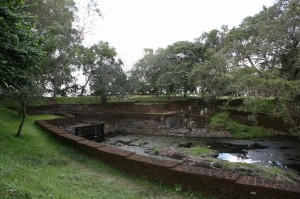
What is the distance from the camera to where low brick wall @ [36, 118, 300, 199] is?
5.10 meters

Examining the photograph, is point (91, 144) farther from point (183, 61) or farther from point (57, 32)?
point (183, 61)

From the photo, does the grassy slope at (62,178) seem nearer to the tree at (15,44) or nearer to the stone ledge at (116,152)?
the stone ledge at (116,152)

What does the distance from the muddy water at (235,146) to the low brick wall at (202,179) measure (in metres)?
6.99

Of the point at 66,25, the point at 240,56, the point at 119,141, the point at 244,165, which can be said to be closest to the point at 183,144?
the point at 119,141

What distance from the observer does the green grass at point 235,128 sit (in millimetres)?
19383

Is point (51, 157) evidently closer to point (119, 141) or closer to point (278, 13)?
point (119, 141)

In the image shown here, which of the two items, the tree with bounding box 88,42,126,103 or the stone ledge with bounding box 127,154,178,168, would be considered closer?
the stone ledge with bounding box 127,154,178,168

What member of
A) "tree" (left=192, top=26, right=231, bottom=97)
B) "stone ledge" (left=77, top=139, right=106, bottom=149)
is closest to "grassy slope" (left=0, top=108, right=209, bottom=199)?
"stone ledge" (left=77, top=139, right=106, bottom=149)

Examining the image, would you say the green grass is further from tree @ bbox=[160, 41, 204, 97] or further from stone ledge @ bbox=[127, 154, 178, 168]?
stone ledge @ bbox=[127, 154, 178, 168]

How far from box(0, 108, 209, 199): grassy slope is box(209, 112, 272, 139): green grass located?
44.6 feet

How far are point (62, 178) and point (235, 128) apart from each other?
1613 cm

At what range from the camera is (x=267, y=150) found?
1534 cm

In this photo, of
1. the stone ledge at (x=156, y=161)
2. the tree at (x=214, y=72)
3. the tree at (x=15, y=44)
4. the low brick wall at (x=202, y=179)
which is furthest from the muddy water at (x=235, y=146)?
the tree at (x=15, y=44)

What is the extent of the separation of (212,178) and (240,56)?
1525 cm
